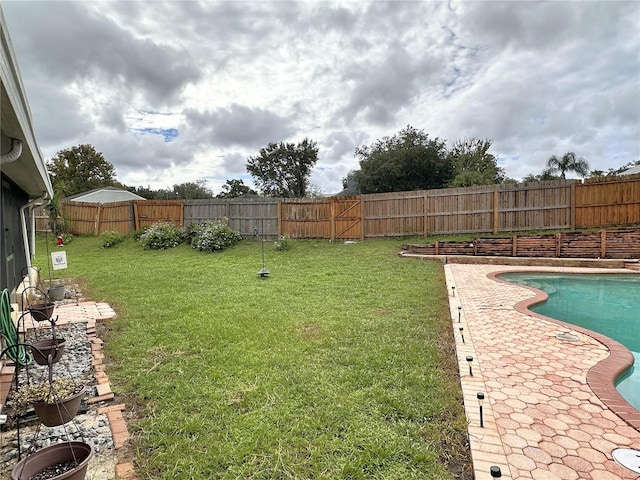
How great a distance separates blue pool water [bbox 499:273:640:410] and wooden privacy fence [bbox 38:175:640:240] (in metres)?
3.43

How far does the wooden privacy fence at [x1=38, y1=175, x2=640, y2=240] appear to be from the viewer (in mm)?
10875

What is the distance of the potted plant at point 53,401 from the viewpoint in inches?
83.6

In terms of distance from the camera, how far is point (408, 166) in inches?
925

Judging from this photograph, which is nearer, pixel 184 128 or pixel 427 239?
pixel 427 239

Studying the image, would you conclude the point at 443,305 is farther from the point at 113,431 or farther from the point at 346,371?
the point at 113,431

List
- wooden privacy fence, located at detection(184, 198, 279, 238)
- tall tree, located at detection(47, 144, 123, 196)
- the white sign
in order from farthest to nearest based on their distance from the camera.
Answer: tall tree, located at detection(47, 144, 123, 196) → wooden privacy fence, located at detection(184, 198, 279, 238) → the white sign

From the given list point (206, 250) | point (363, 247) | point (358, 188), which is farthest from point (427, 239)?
point (358, 188)

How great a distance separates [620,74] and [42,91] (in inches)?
624

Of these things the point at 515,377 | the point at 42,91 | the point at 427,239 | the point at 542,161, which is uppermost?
the point at 542,161

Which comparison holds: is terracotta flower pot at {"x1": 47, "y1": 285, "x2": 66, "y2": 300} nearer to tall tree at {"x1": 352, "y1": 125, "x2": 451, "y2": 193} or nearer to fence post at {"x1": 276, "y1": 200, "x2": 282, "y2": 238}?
fence post at {"x1": 276, "y1": 200, "x2": 282, "y2": 238}

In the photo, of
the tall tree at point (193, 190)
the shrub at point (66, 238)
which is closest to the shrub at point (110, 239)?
the shrub at point (66, 238)

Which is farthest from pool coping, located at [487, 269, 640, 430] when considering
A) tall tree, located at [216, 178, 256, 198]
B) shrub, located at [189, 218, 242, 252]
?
tall tree, located at [216, 178, 256, 198]

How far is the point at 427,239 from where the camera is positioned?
12180 mm

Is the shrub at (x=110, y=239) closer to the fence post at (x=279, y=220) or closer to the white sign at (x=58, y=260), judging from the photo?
the fence post at (x=279, y=220)
